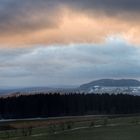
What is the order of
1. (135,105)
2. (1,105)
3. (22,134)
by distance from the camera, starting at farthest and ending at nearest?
(135,105) < (1,105) < (22,134)

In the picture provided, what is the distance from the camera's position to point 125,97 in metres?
122

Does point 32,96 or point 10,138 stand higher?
point 32,96

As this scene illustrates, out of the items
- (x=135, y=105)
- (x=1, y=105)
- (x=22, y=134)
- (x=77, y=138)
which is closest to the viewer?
(x=77, y=138)

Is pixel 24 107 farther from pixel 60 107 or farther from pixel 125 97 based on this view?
pixel 125 97

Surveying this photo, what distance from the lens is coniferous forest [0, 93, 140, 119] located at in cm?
10212

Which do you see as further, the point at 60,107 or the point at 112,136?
the point at 60,107

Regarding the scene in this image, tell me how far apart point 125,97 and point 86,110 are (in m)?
15.5

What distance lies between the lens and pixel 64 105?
109688mm

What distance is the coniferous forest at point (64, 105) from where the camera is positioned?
10212 cm

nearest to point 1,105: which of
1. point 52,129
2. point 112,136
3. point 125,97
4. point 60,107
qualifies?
point 60,107

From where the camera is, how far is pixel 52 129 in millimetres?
48125

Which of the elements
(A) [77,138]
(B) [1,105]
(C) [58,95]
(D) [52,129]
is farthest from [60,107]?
(A) [77,138]

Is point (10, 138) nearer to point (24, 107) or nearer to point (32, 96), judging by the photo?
point (24, 107)

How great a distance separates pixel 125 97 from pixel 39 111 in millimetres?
28276
